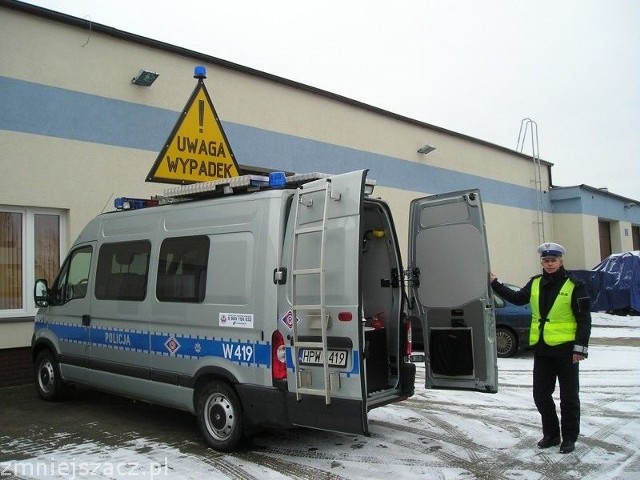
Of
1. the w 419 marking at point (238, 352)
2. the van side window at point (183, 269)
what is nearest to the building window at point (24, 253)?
the van side window at point (183, 269)

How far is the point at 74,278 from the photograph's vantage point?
7.46 metres

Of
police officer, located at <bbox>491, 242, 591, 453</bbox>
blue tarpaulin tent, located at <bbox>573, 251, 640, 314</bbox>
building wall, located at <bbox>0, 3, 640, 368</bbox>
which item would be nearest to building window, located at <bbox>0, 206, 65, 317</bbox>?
building wall, located at <bbox>0, 3, 640, 368</bbox>

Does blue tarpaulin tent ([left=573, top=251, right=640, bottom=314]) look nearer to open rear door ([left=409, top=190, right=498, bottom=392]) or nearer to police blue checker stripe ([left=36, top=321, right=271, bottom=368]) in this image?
open rear door ([left=409, top=190, right=498, bottom=392])

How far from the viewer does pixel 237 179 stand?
5734mm

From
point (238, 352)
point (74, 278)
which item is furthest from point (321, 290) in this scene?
point (74, 278)

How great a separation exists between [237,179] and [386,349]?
2259 millimetres

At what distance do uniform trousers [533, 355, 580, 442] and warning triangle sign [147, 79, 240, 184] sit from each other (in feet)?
16.9

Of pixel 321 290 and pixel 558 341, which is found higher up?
pixel 321 290

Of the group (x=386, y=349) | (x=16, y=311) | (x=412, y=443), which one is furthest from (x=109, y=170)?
(x=412, y=443)

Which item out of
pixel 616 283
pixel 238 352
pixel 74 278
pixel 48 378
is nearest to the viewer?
pixel 238 352

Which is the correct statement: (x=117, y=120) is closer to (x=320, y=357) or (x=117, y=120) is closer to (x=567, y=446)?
(x=320, y=357)

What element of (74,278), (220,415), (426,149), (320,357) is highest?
(426,149)

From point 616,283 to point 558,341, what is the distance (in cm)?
1590

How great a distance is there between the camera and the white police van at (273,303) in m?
4.95
